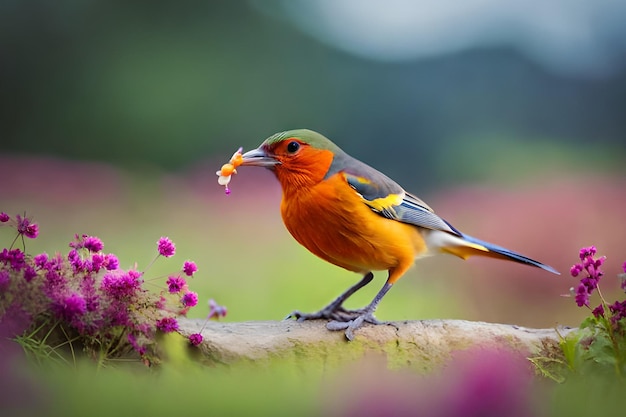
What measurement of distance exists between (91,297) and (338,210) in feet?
2.28

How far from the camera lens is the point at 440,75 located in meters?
4.56

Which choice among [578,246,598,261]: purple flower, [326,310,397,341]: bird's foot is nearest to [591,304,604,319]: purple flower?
[578,246,598,261]: purple flower

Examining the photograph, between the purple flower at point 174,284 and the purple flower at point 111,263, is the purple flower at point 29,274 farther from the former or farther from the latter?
the purple flower at point 174,284

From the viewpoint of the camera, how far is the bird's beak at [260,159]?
1.90m

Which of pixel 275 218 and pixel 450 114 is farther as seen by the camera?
pixel 450 114

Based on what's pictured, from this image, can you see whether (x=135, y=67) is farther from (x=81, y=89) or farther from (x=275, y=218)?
(x=275, y=218)

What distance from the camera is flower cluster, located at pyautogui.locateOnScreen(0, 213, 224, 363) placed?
1.43 metres

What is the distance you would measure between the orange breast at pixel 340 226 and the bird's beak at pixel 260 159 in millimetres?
91

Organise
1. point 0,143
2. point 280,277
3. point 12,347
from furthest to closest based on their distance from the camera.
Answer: point 0,143 → point 280,277 → point 12,347

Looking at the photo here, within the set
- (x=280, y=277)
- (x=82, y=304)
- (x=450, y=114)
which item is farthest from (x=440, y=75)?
(x=82, y=304)

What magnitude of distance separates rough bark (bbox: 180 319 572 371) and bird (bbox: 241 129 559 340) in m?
0.06

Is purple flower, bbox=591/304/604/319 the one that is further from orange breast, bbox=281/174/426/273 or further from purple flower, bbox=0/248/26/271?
purple flower, bbox=0/248/26/271

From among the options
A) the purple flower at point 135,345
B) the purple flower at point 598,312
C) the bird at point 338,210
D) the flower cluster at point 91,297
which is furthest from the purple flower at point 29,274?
the purple flower at point 598,312

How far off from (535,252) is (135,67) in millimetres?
2927
